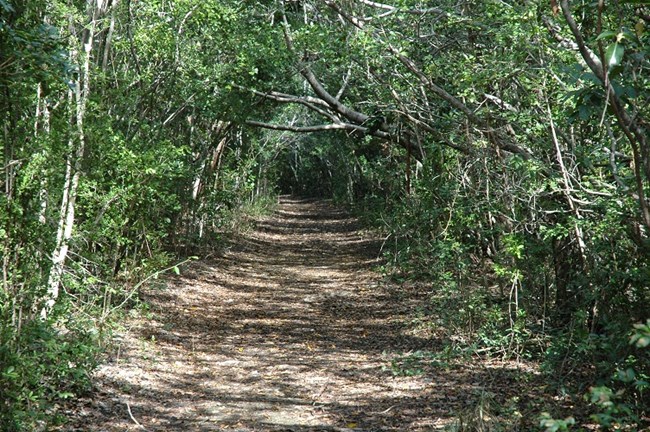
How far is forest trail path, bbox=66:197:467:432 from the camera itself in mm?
6578

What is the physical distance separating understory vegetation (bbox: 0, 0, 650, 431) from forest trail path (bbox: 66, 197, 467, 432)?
1.75 ft

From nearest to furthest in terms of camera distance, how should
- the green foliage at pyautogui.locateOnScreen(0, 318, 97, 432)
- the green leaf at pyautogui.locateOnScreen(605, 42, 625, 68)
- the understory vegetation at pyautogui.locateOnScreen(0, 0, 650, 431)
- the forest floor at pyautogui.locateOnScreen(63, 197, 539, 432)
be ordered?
the green leaf at pyautogui.locateOnScreen(605, 42, 625, 68)
the green foliage at pyautogui.locateOnScreen(0, 318, 97, 432)
the understory vegetation at pyautogui.locateOnScreen(0, 0, 650, 431)
the forest floor at pyautogui.locateOnScreen(63, 197, 539, 432)

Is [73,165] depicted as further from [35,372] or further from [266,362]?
[266,362]

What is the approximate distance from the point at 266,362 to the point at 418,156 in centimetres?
662

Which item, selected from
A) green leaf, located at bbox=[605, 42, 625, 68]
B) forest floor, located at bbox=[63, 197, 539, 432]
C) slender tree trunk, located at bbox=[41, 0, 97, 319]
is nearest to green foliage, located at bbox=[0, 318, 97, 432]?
forest floor, located at bbox=[63, 197, 539, 432]

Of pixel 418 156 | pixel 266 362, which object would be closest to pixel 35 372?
pixel 266 362

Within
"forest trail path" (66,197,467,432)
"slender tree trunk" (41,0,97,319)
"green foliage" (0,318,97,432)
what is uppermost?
"slender tree trunk" (41,0,97,319)

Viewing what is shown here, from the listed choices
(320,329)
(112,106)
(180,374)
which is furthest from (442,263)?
(112,106)

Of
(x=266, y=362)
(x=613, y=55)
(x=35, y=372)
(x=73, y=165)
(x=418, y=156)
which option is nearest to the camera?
(x=613, y=55)

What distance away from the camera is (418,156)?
14.2 metres

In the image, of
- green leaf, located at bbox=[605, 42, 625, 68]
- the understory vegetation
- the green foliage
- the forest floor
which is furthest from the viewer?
the forest floor

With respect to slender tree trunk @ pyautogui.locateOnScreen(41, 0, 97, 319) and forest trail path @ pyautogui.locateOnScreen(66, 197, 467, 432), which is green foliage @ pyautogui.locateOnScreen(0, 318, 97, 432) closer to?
forest trail path @ pyautogui.locateOnScreen(66, 197, 467, 432)

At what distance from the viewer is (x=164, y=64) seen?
35.6 feet

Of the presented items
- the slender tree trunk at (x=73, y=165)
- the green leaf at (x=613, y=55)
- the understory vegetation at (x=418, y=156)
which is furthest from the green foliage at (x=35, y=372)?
the green leaf at (x=613, y=55)
